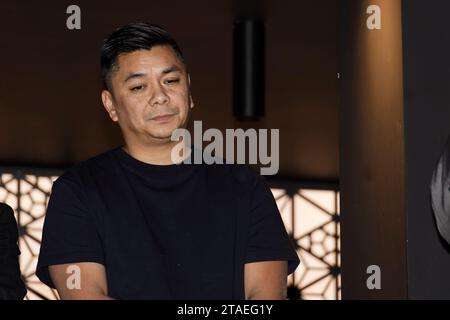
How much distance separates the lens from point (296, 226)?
12812mm

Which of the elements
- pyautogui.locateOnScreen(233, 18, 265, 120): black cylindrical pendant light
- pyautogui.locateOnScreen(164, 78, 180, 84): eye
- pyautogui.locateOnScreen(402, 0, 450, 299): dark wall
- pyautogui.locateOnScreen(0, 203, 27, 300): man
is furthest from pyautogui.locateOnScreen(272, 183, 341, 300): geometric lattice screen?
pyautogui.locateOnScreen(164, 78, 180, 84): eye

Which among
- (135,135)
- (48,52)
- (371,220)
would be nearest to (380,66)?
(371,220)

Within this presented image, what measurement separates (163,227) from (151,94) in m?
0.29

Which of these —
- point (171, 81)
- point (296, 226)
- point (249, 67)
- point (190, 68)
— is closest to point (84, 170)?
point (171, 81)


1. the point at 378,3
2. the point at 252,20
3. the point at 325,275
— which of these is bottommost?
the point at 325,275

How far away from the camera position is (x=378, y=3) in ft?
11.8

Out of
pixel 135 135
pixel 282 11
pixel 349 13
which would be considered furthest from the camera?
pixel 282 11

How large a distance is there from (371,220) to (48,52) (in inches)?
175

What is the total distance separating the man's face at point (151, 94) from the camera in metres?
2.01

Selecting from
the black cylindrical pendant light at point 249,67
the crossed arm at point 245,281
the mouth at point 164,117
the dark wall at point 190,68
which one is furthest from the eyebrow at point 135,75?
the black cylindrical pendant light at point 249,67

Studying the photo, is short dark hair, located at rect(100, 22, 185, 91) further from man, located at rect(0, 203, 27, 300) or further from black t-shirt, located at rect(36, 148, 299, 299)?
man, located at rect(0, 203, 27, 300)

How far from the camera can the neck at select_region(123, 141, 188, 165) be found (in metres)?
2.06

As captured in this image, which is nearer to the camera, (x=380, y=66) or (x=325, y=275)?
(x=380, y=66)
